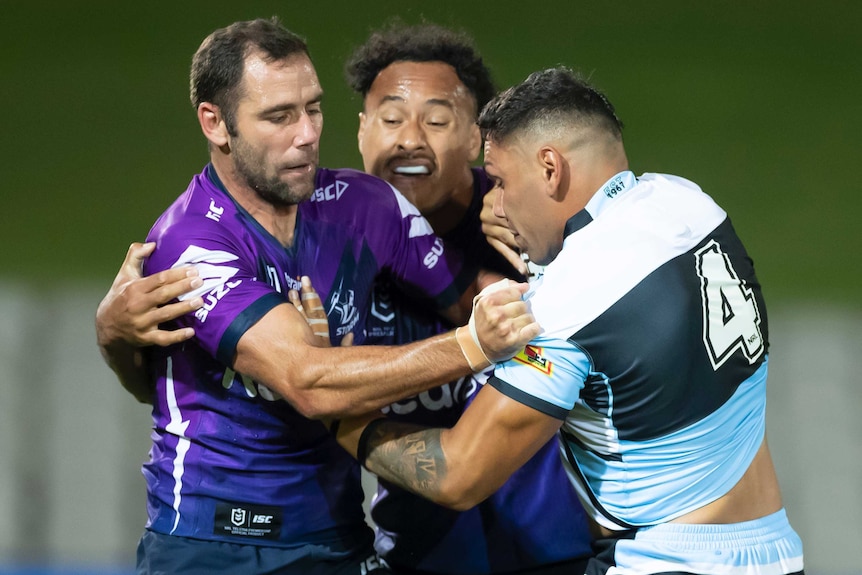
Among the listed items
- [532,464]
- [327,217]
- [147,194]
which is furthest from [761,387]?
[147,194]

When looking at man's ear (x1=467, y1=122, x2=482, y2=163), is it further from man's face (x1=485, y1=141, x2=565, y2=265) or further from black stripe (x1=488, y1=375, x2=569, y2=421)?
black stripe (x1=488, y1=375, x2=569, y2=421)

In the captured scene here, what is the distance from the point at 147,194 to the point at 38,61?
1.33 meters

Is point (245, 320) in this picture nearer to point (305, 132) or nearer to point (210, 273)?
point (210, 273)

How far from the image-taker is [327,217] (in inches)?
136

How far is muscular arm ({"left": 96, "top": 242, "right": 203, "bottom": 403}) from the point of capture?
9.82 ft

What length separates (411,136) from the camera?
3936 mm

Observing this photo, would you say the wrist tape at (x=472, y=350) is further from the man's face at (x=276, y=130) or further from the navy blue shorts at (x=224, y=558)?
the navy blue shorts at (x=224, y=558)

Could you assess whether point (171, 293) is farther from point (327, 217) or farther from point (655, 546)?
point (655, 546)

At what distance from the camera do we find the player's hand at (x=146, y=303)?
9.80 ft

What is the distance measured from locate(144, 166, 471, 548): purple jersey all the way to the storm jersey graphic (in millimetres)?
894

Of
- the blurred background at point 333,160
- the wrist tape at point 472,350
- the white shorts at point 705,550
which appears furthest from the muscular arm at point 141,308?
the blurred background at point 333,160

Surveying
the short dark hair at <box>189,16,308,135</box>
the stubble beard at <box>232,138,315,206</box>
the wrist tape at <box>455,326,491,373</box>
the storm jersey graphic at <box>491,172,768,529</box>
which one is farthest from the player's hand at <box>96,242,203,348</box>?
the storm jersey graphic at <box>491,172,768,529</box>

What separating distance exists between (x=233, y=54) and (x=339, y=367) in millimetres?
1116

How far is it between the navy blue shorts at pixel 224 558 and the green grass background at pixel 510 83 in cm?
457
